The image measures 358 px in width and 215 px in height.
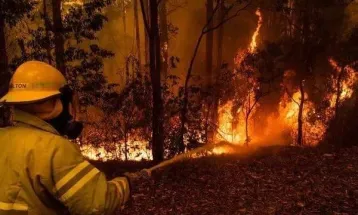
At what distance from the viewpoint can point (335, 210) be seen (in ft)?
19.4

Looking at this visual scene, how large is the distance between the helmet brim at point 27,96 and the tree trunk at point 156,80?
8.22 meters

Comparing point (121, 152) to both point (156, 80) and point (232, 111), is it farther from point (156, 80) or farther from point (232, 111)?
point (232, 111)

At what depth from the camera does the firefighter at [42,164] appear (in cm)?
202

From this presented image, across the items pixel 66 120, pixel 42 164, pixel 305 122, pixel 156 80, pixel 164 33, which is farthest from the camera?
pixel 164 33

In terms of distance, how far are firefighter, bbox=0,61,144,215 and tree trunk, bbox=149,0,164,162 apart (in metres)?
8.21

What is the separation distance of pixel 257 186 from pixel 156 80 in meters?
4.49

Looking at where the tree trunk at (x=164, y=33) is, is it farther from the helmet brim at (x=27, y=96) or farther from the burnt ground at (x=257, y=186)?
the helmet brim at (x=27, y=96)

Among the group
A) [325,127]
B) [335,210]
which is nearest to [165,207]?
[335,210]

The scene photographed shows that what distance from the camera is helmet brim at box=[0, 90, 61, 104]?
2158mm

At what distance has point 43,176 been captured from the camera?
2.00m

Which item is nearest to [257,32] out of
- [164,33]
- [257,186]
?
[164,33]

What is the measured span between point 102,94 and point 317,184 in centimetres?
817

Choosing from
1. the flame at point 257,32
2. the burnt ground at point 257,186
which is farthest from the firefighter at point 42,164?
the flame at point 257,32

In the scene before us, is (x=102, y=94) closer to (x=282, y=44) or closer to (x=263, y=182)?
(x=263, y=182)
